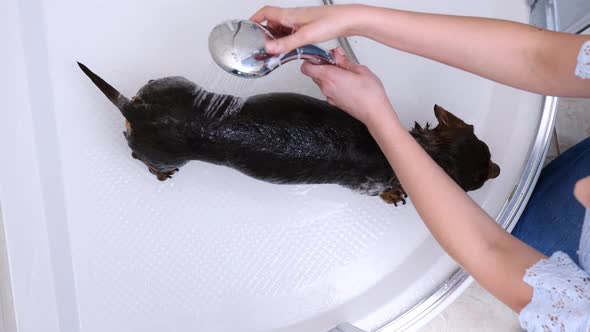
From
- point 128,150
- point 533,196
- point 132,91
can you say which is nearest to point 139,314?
point 128,150

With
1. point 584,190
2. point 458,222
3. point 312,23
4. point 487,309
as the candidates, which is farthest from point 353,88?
point 487,309

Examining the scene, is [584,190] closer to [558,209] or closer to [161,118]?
[558,209]

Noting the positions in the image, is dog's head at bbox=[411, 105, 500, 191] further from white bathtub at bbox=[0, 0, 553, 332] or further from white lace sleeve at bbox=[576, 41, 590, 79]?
white lace sleeve at bbox=[576, 41, 590, 79]

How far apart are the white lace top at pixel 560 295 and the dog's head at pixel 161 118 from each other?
23.3 inches

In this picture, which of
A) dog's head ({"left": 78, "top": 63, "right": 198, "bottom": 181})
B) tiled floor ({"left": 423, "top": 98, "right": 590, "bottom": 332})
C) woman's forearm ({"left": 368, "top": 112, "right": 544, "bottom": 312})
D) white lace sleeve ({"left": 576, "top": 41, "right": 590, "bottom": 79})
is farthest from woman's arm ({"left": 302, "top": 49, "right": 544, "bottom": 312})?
tiled floor ({"left": 423, "top": 98, "right": 590, "bottom": 332})

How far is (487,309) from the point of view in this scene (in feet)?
4.55

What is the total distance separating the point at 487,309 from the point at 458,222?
0.82 meters

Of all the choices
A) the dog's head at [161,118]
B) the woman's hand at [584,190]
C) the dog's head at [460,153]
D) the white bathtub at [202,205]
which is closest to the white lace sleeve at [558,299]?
the woman's hand at [584,190]

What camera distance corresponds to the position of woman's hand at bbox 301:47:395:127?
31.3 inches

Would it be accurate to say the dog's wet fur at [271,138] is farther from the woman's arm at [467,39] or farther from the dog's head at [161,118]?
the woman's arm at [467,39]

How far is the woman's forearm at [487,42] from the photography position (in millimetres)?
717

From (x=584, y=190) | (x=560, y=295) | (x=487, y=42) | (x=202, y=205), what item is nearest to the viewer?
(x=584, y=190)

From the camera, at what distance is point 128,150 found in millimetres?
1103

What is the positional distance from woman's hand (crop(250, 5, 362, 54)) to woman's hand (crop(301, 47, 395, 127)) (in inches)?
3.1
